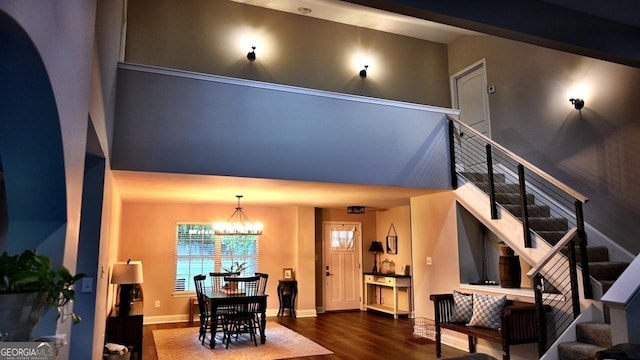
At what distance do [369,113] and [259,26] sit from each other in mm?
2915

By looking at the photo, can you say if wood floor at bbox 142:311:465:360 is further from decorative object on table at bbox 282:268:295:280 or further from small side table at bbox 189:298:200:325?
decorative object on table at bbox 282:268:295:280

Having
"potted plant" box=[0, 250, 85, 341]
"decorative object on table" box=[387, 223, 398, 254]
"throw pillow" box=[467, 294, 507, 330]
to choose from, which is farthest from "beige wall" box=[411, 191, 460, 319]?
"potted plant" box=[0, 250, 85, 341]

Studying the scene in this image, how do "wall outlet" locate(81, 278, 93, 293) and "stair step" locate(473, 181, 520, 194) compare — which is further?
"stair step" locate(473, 181, 520, 194)

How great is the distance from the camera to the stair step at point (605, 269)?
15.4 feet

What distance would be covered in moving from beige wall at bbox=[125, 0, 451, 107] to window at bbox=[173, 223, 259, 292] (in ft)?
11.0

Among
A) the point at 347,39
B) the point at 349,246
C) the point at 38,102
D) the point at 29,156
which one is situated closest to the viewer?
the point at 38,102

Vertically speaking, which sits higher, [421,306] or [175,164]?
[175,164]

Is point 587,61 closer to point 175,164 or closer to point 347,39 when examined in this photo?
point 347,39

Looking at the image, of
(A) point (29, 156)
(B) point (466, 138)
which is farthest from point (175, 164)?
(B) point (466, 138)

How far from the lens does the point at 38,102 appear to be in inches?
59.2

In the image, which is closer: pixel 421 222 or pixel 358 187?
pixel 358 187

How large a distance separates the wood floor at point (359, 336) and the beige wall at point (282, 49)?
4157 millimetres

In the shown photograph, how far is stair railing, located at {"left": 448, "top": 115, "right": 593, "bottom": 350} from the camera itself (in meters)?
4.37

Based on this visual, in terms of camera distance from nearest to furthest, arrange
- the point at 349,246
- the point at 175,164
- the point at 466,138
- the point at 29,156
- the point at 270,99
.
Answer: the point at 29,156 → the point at 175,164 → the point at 270,99 → the point at 466,138 → the point at 349,246
